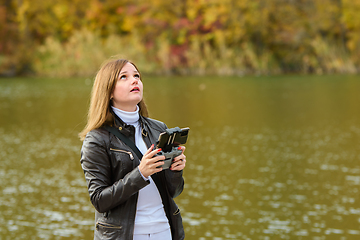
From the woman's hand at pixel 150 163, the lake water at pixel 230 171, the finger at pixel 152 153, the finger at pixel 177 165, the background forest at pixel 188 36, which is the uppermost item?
the background forest at pixel 188 36

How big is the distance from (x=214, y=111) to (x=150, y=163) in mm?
23509

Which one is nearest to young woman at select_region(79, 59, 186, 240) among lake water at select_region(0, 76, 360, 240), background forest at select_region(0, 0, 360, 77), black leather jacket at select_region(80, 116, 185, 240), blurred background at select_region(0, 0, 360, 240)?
black leather jacket at select_region(80, 116, 185, 240)

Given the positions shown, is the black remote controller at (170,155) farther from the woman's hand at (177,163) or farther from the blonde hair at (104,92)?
the blonde hair at (104,92)

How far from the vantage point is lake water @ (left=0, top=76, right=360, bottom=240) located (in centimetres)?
962

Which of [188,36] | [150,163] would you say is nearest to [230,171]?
[150,163]

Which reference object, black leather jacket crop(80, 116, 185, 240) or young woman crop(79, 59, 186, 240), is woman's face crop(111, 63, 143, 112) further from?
black leather jacket crop(80, 116, 185, 240)

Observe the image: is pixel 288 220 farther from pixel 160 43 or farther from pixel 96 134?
pixel 160 43

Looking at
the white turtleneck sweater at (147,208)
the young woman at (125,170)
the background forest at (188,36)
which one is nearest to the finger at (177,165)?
the young woman at (125,170)

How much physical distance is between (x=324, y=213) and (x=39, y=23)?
193ft

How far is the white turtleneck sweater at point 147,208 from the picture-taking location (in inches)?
90.7

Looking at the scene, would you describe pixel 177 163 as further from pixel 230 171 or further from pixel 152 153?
pixel 230 171

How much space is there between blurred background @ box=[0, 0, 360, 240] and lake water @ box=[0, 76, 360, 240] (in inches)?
1.8

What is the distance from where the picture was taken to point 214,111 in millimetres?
25594

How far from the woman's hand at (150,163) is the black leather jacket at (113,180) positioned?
0.03 metres
